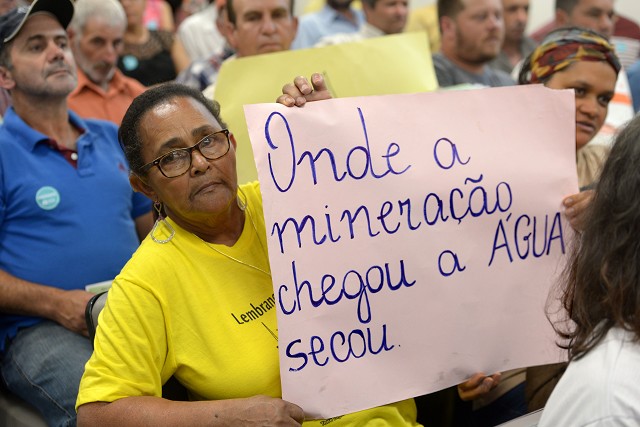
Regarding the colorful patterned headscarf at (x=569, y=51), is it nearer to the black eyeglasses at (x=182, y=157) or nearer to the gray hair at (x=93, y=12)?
the black eyeglasses at (x=182, y=157)

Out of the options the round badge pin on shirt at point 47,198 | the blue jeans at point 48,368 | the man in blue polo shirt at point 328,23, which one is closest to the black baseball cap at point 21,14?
the round badge pin on shirt at point 47,198

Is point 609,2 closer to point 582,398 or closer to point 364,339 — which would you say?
point 364,339

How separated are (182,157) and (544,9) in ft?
21.2

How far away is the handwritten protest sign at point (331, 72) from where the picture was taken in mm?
2678

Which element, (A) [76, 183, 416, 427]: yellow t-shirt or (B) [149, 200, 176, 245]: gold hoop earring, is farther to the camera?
(B) [149, 200, 176, 245]: gold hoop earring

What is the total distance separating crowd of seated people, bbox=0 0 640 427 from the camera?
5.71 feet

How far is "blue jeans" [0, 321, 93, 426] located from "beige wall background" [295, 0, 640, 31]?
5213 millimetres

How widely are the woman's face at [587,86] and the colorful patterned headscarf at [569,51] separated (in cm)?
2

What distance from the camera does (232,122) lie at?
2.66 m

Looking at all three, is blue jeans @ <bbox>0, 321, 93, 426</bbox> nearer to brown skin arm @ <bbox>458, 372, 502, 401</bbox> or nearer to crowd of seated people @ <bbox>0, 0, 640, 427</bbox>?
crowd of seated people @ <bbox>0, 0, 640, 427</bbox>

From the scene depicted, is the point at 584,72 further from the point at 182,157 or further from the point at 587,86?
the point at 182,157

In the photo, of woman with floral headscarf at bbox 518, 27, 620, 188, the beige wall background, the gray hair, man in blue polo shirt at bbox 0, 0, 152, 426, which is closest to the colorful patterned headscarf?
woman with floral headscarf at bbox 518, 27, 620, 188

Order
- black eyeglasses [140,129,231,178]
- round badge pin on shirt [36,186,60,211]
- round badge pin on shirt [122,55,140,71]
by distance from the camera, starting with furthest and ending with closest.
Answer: round badge pin on shirt [122,55,140,71] < round badge pin on shirt [36,186,60,211] < black eyeglasses [140,129,231,178]

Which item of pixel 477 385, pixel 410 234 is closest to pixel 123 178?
pixel 410 234
